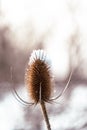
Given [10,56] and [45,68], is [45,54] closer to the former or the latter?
[45,68]

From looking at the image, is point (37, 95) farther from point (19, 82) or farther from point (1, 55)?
point (1, 55)

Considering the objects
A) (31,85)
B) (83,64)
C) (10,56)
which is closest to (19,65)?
(10,56)

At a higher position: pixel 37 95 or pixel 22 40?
pixel 22 40

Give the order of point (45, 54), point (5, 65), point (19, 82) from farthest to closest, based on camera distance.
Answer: point (5, 65), point (19, 82), point (45, 54)

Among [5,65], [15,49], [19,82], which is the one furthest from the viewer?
[15,49]

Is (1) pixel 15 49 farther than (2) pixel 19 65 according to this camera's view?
Yes

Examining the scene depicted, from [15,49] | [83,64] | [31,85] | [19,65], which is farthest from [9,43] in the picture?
[31,85]

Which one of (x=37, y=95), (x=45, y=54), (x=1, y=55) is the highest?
(x=1, y=55)
